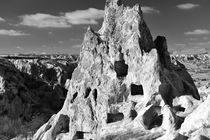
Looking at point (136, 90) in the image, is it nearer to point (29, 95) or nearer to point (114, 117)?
point (114, 117)

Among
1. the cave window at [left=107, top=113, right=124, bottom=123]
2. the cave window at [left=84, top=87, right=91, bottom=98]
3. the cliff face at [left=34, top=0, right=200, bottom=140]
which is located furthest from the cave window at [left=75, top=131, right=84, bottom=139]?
the cave window at [left=107, top=113, right=124, bottom=123]

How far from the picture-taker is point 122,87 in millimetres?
28141

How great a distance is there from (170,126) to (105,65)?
11.0m

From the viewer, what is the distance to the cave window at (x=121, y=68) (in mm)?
29578

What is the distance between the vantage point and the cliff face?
23969 mm

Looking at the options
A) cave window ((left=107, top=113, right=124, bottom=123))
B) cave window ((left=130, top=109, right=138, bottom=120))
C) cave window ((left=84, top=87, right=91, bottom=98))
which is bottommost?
cave window ((left=107, top=113, right=124, bottom=123))

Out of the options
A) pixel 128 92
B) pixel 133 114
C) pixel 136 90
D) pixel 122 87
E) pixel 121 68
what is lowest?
pixel 133 114

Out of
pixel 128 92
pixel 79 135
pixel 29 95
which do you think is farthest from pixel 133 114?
pixel 29 95

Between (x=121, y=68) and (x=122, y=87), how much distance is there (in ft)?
7.94

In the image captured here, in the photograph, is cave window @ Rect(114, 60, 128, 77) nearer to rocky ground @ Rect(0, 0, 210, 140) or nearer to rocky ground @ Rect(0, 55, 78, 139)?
rocky ground @ Rect(0, 0, 210, 140)

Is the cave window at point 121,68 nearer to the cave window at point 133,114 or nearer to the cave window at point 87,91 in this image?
the cave window at point 87,91

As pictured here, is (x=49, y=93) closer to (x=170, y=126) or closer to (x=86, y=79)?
(x=86, y=79)

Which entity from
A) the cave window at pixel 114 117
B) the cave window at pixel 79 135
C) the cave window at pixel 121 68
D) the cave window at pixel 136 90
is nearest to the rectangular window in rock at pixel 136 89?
the cave window at pixel 136 90

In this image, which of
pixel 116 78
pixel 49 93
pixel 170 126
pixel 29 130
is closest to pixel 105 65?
pixel 116 78
